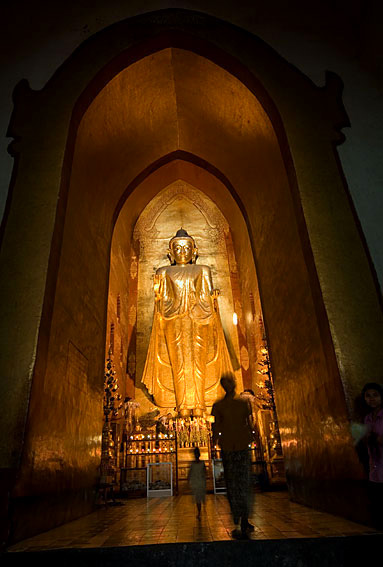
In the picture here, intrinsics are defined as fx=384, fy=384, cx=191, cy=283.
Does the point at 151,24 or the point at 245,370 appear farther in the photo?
the point at 245,370

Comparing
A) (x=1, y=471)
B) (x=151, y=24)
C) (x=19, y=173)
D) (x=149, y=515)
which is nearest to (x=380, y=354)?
(x=149, y=515)

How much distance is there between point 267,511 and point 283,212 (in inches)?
123

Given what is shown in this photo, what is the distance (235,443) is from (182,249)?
589 centimetres

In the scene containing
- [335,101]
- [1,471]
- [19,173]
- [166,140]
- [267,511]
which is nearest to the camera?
[1,471]

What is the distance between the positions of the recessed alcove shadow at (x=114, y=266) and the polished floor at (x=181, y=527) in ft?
0.66

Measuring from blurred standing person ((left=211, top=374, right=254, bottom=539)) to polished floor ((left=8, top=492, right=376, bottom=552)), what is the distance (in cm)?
22

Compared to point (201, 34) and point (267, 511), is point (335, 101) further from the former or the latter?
point (267, 511)

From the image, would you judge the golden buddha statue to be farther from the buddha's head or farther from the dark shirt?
the dark shirt

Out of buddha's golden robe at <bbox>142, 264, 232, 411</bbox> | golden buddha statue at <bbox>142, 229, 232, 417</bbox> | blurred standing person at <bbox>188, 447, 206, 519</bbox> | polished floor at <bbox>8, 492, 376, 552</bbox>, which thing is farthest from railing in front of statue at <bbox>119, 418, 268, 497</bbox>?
blurred standing person at <bbox>188, 447, 206, 519</bbox>

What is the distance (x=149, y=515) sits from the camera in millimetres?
3529

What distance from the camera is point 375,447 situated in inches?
92.5

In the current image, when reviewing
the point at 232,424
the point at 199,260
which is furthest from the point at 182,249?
the point at 232,424

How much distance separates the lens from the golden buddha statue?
23.5 feet

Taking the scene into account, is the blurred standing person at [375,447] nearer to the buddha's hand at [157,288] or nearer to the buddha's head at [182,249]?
the buddha's hand at [157,288]
